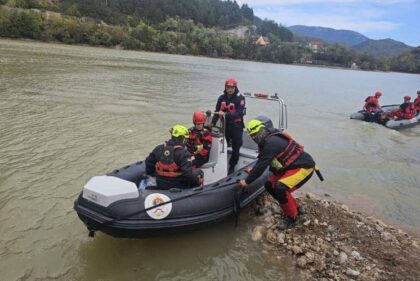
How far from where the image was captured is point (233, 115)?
19.4 ft

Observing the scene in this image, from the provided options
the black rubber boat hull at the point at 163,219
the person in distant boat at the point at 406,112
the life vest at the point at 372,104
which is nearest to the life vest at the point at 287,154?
the black rubber boat hull at the point at 163,219

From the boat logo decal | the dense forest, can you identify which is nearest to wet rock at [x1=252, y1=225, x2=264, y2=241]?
the boat logo decal

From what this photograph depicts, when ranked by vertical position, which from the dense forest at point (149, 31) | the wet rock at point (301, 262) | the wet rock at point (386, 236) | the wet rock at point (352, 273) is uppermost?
the dense forest at point (149, 31)

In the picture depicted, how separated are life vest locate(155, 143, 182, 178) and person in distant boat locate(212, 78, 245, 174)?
169 centimetres

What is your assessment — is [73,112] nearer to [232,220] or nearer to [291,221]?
[232,220]

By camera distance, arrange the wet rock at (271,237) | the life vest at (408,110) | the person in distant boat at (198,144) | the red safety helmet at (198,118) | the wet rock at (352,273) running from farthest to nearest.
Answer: the life vest at (408,110) < the person in distant boat at (198,144) < the red safety helmet at (198,118) < the wet rock at (271,237) < the wet rock at (352,273)

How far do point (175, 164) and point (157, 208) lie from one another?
1.87 feet

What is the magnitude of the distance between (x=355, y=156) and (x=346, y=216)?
15.9 ft

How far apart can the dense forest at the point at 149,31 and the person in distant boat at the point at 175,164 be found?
1995 inches

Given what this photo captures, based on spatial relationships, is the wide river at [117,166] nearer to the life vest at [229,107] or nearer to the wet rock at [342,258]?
the wet rock at [342,258]

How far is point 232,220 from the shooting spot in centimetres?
524

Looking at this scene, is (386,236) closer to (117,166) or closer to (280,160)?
(280,160)

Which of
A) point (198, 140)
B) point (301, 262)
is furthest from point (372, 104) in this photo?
point (301, 262)

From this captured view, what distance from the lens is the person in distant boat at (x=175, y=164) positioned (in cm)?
429
